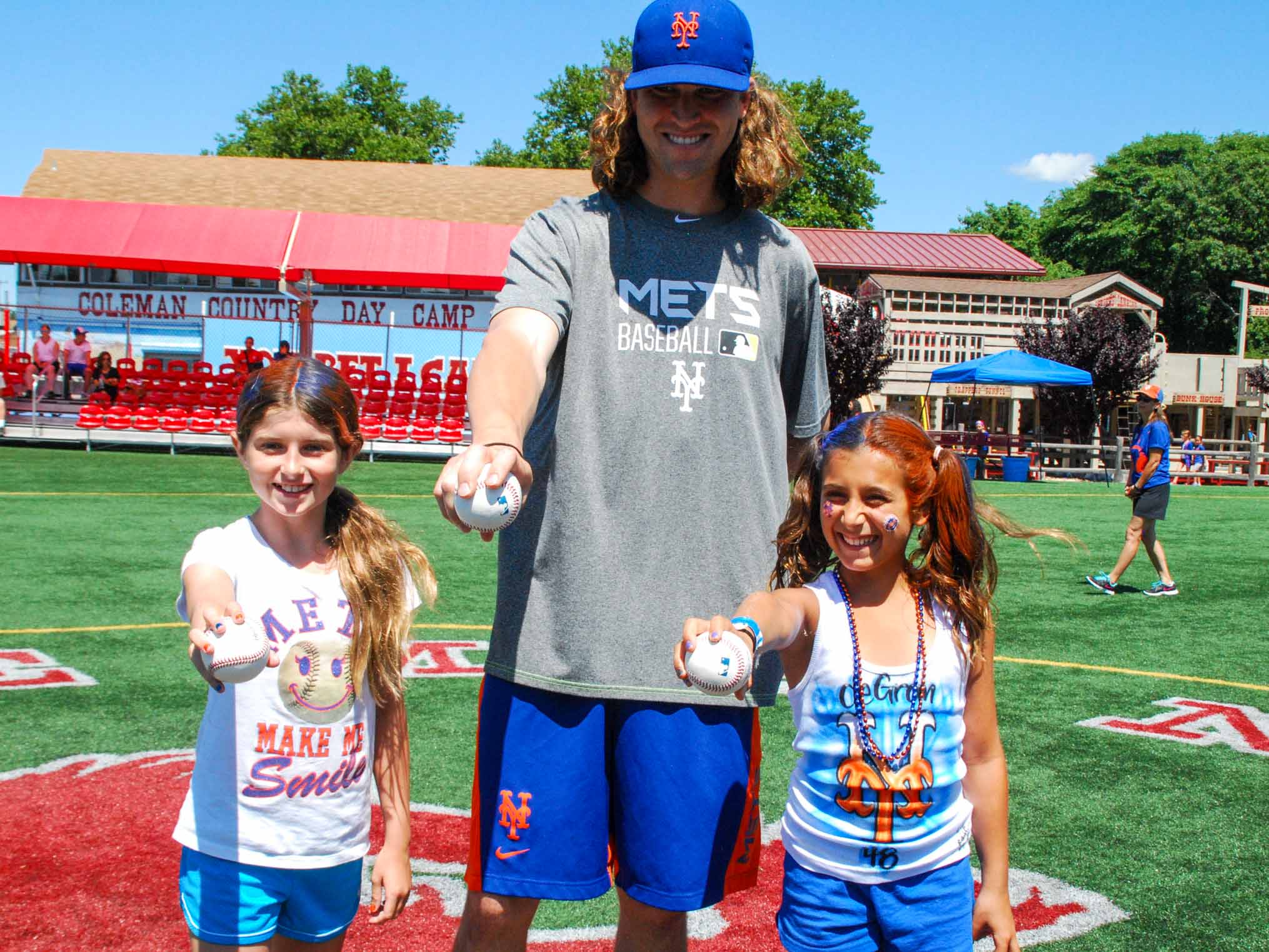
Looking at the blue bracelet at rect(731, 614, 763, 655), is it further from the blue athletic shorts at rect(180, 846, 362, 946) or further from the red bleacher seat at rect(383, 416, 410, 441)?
the red bleacher seat at rect(383, 416, 410, 441)

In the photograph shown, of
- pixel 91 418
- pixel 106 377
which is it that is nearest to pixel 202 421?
pixel 91 418

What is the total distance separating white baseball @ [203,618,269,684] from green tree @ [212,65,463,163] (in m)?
59.8

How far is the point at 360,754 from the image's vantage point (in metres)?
2.38

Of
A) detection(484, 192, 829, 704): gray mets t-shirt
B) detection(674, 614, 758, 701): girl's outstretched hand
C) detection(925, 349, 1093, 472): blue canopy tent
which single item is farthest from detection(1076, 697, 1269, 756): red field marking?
detection(925, 349, 1093, 472): blue canopy tent

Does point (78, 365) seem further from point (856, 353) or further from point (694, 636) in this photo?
point (856, 353)

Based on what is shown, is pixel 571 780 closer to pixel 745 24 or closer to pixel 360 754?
pixel 360 754

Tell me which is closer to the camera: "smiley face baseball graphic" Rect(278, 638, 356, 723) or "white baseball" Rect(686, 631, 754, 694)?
"white baseball" Rect(686, 631, 754, 694)

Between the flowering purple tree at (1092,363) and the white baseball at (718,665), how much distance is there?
37.7m

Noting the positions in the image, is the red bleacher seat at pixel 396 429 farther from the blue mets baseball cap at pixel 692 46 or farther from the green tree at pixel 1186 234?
the green tree at pixel 1186 234

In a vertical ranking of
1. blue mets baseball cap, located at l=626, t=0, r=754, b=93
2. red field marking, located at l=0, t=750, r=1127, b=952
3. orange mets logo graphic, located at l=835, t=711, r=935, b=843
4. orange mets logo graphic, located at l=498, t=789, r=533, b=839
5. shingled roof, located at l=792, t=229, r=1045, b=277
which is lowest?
red field marking, located at l=0, t=750, r=1127, b=952

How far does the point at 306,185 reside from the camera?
32844 mm

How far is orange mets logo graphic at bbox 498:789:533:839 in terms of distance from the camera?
234cm

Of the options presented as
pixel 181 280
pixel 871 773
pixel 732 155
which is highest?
pixel 181 280

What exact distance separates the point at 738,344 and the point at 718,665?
3.01 feet
